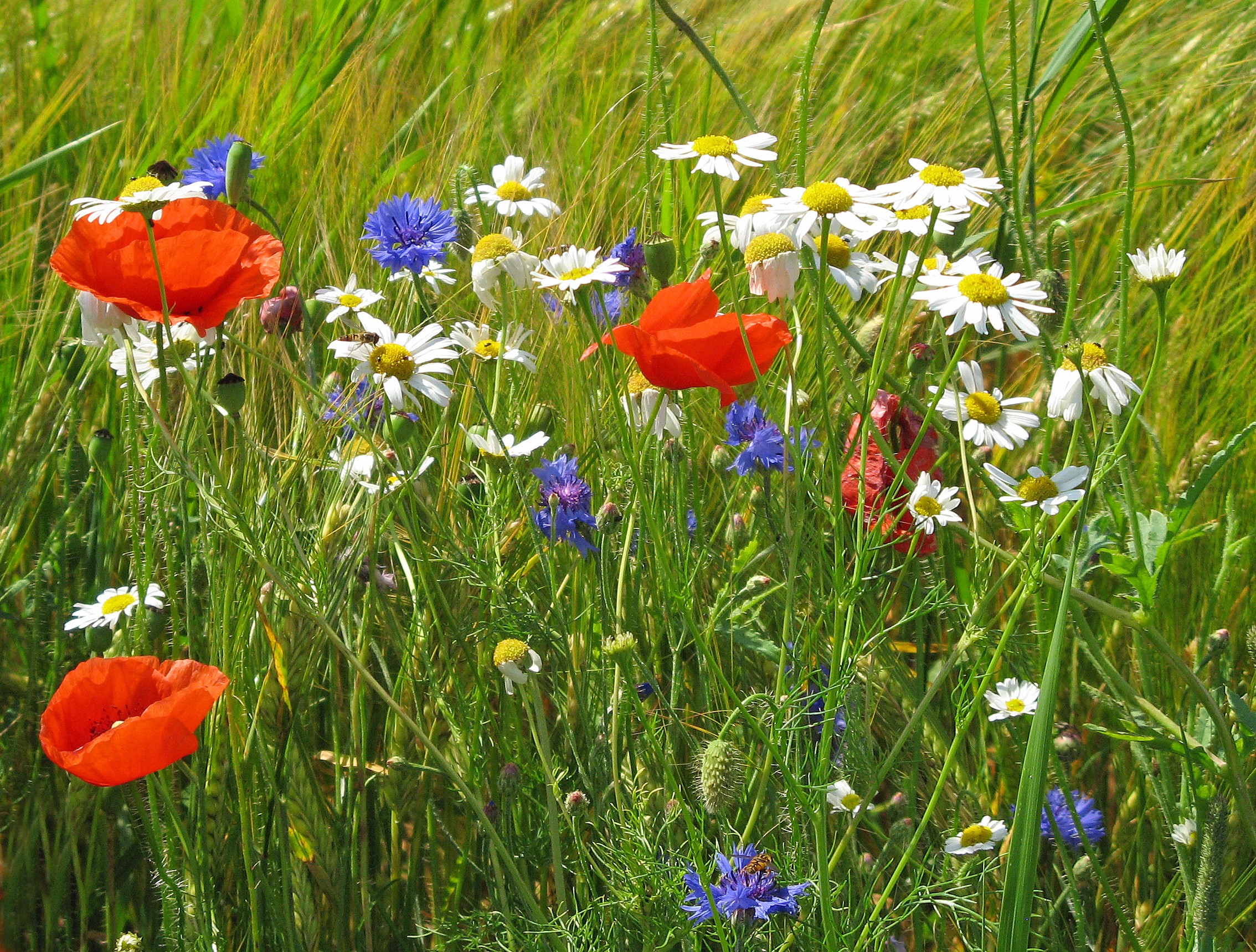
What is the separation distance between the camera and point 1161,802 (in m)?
0.70

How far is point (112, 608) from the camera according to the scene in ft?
2.47

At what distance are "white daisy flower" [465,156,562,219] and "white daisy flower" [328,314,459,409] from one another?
0.21 m

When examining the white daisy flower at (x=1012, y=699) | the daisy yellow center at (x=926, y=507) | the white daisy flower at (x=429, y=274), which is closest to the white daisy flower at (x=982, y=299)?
the daisy yellow center at (x=926, y=507)

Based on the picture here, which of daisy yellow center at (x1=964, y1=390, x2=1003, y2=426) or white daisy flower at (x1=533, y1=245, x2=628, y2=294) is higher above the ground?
white daisy flower at (x1=533, y1=245, x2=628, y2=294)

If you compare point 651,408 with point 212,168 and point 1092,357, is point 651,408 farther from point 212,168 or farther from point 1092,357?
point 212,168

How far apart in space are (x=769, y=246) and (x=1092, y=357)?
201 mm

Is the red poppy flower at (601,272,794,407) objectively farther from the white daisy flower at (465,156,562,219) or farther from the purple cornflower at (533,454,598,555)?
the white daisy flower at (465,156,562,219)

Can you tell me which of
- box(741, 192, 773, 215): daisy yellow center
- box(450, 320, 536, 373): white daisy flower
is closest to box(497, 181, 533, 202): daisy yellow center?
box(450, 320, 536, 373): white daisy flower

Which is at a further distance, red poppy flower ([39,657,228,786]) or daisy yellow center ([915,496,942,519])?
daisy yellow center ([915,496,942,519])

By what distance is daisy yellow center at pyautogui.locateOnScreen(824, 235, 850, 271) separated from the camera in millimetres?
639

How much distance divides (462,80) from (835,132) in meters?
0.54

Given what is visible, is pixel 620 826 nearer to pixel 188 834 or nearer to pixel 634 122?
pixel 188 834

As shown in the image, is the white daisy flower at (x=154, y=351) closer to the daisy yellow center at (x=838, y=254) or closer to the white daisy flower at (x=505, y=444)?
the white daisy flower at (x=505, y=444)

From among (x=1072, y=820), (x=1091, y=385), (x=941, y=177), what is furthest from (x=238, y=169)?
(x=1072, y=820)
